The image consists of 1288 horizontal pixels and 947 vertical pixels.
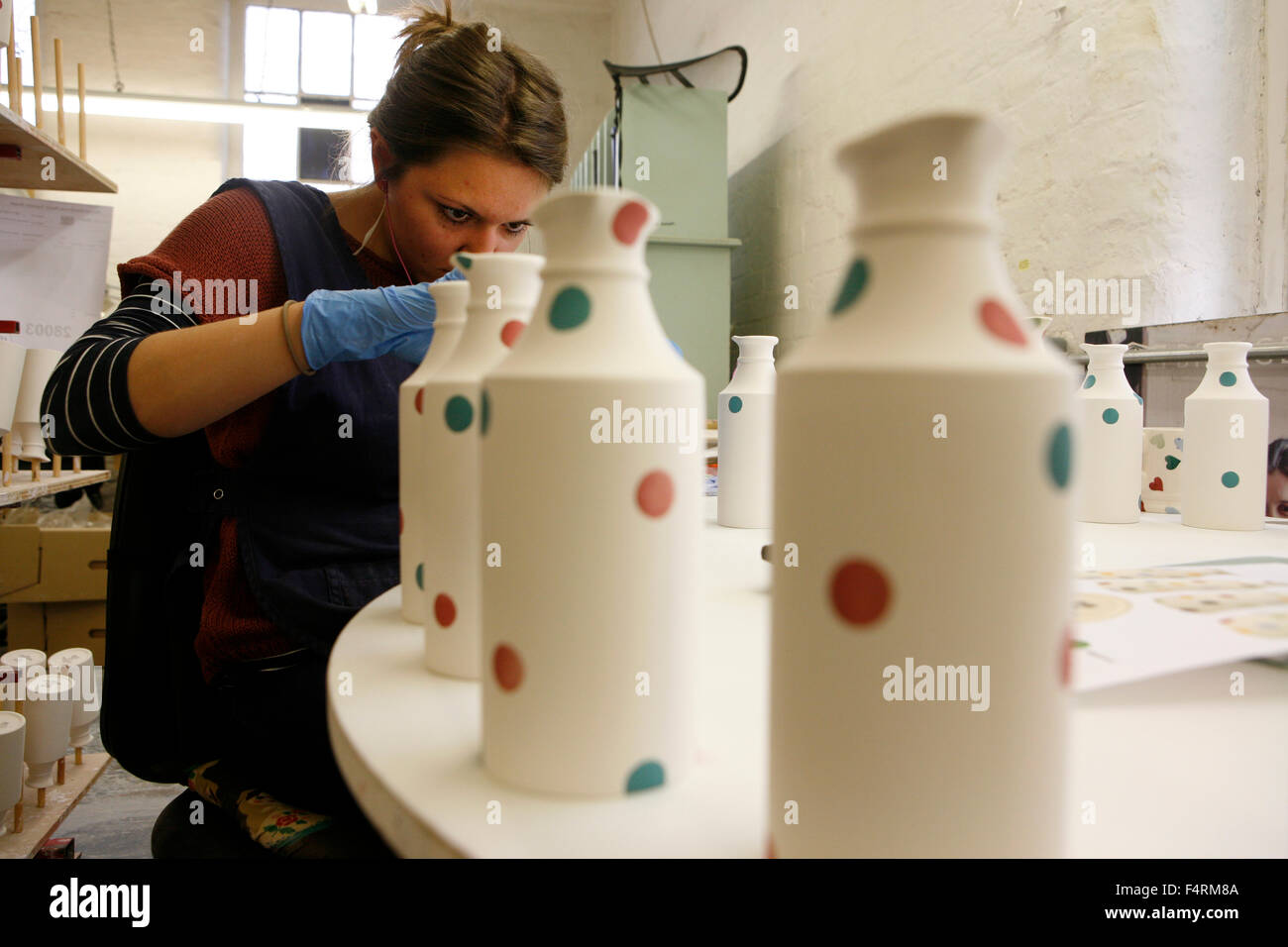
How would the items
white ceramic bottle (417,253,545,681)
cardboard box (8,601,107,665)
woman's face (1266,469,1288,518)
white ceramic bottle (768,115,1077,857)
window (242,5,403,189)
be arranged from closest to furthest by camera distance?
white ceramic bottle (768,115,1077,857), white ceramic bottle (417,253,545,681), woman's face (1266,469,1288,518), cardboard box (8,601,107,665), window (242,5,403,189)

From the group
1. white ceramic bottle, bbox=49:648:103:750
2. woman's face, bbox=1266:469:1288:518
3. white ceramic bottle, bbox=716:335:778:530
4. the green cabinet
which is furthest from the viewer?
the green cabinet

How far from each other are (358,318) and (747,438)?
476 mm

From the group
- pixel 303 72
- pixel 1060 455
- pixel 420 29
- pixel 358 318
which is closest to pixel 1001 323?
pixel 1060 455

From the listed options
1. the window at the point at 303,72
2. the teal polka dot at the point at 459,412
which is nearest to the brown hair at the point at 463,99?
the teal polka dot at the point at 459,412

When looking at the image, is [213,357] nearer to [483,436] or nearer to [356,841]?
[356,841]

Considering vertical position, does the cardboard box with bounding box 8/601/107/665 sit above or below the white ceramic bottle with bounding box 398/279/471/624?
below

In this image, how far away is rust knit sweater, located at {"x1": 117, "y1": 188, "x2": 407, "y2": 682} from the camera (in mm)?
923

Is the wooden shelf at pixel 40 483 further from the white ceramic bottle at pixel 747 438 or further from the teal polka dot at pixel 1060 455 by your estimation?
the teal polka dot at pixel 1060 455

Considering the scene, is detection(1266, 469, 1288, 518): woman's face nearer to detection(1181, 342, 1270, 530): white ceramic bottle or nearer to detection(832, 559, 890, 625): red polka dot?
detection(1181, 342, 1270, 530): white ceramic bottle

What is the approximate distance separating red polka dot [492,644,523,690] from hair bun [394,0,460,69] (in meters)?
1.01

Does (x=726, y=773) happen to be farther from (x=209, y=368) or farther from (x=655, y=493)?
(x=209, y=368)

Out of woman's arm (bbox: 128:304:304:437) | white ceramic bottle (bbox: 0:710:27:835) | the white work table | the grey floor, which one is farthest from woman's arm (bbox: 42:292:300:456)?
the grey floor

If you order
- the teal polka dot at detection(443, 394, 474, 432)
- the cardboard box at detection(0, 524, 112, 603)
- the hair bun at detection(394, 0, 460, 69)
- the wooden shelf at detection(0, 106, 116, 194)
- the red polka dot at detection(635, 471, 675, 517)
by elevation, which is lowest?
the cardboard box at detection(0, 524, 112, 603)

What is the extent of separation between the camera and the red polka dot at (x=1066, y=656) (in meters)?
0.30
